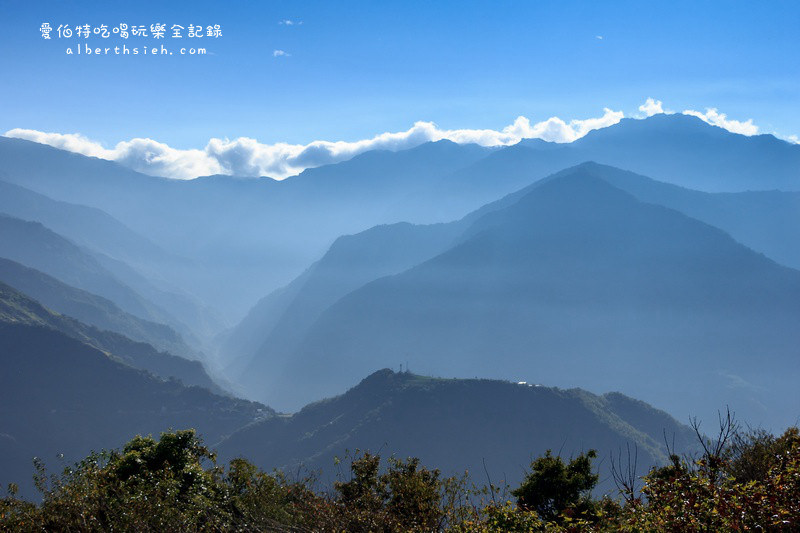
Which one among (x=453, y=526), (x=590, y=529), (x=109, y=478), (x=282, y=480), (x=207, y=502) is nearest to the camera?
(x=590, y=529)

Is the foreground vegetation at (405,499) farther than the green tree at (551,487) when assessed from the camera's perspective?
No

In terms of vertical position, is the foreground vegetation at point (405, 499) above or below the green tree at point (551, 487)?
above

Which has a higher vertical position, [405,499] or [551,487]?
[405,499]

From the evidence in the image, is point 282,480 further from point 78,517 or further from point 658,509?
point 658,509

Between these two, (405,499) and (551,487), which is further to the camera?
(551,487)

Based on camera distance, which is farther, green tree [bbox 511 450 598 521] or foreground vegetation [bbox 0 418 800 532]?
green tree [bbox 511 450 598 521]

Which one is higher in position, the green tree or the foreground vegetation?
the foreground vegetation

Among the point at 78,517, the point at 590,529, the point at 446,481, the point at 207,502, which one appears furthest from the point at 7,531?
the point at 590,529

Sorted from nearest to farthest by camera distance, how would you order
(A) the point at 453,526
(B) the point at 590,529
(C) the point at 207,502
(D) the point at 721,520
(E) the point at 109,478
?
(D) the point at 721,520, (B) the point at 590,529, (A) the point at 453,526, (C) the point at 207,502, (E) the point at 109,478
